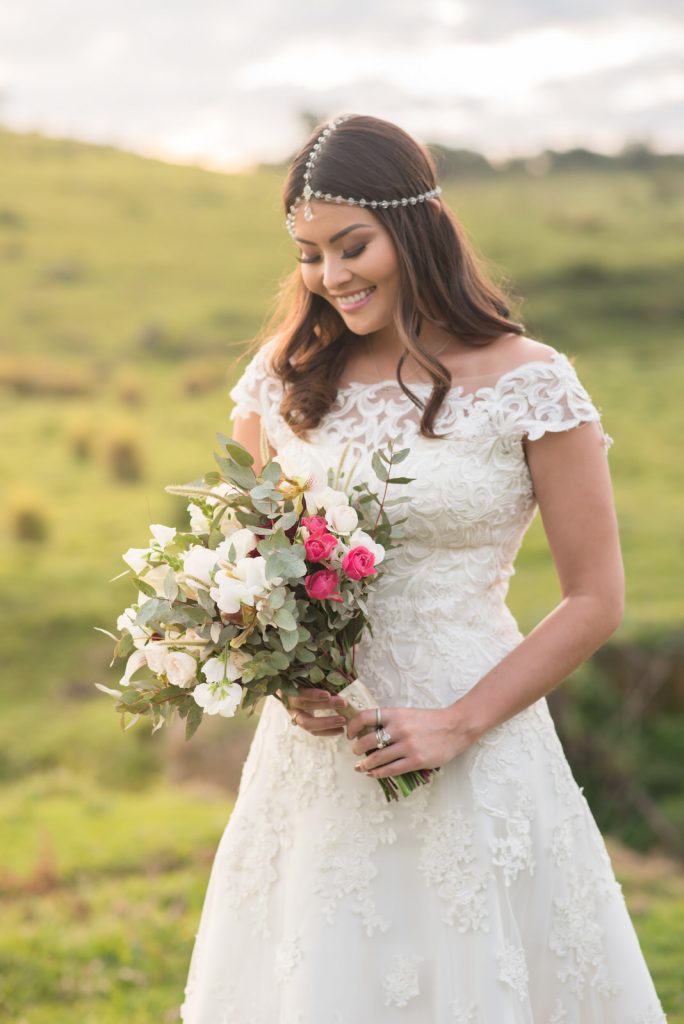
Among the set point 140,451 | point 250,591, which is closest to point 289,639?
point 250,591

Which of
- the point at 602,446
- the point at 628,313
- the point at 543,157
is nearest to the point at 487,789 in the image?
the point at 602,446

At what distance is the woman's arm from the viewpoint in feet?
8.24

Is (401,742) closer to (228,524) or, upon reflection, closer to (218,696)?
(218,696)

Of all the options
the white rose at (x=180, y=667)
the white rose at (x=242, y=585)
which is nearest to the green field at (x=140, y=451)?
the white rose at (x=242, y=585)

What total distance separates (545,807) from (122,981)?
271 centimetres

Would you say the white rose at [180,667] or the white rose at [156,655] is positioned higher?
the white rose at [156,655]

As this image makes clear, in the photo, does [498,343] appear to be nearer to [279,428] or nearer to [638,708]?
[279,428]

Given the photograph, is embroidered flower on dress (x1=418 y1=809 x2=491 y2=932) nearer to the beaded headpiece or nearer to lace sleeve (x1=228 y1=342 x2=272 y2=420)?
lace sleeve (x1=228 y1=342 x2=272 y2=420)

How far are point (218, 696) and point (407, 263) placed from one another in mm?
1217

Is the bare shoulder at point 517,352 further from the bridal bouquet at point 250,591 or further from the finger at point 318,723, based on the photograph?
the finger at point 318,723

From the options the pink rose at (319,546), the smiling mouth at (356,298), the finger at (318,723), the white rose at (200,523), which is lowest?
the finger at (318,723)

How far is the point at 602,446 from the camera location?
8.64 feet

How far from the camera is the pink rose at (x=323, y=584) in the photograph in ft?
7.06

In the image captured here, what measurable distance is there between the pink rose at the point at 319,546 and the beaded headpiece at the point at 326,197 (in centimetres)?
93
